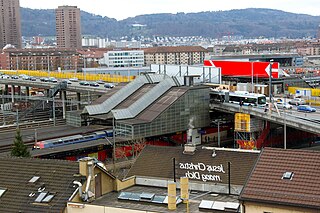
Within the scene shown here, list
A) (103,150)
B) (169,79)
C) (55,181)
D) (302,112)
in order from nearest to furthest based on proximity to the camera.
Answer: (55,181), (103,150), (302,112), (169,79)

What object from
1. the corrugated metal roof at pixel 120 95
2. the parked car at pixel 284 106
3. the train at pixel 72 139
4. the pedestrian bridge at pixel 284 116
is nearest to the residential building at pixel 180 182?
the pedestrian bridge at pixel 284 116

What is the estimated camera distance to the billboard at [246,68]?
109 m

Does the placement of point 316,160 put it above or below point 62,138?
above

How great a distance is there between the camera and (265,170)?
2314 cm

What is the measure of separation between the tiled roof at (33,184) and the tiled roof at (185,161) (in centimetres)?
535

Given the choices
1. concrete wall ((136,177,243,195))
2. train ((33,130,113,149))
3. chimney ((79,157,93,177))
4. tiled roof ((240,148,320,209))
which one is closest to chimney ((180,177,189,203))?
tiled roof ((240,148,320,209))

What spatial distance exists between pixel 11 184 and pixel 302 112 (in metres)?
53.1

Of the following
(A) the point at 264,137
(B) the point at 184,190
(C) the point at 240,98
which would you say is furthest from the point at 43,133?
(B) the point at 184,190

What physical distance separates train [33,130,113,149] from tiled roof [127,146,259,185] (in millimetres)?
32602

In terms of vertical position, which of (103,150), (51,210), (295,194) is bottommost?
(103,150)

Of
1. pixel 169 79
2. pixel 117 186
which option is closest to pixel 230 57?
pixel 169 79

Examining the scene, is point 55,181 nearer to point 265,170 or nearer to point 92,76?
point 265,170

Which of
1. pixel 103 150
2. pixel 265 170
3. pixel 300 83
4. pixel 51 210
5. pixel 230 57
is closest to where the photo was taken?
pixel 265 170

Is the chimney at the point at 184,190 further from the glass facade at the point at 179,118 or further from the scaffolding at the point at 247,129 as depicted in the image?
the scaffolding at the point at 247,129
